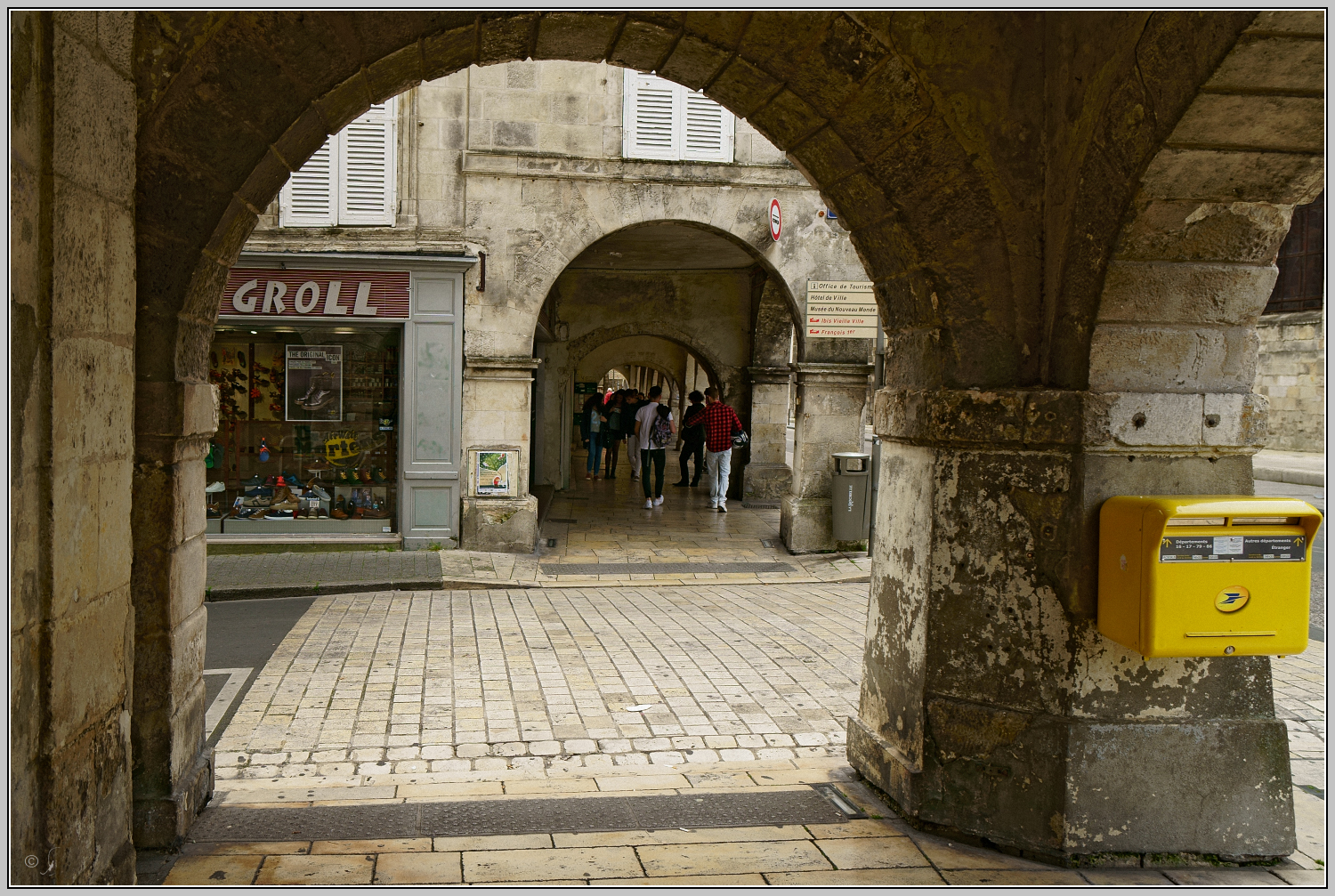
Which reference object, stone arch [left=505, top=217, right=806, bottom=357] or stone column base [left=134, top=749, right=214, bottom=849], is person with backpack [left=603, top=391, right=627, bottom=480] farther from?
stone column base [left=134, top=749, right=214, bottom=849]

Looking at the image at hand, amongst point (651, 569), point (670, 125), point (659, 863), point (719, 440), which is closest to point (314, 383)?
point (651, 569)

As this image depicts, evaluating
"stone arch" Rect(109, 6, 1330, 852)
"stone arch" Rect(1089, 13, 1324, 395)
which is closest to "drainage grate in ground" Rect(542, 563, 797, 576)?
"stone arch" Rect(109, 6, 1330, 852)

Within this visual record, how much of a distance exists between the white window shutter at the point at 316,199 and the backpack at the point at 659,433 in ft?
18.6

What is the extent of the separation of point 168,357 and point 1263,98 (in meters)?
3.35

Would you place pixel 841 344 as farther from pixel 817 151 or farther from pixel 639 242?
pixel 817 151

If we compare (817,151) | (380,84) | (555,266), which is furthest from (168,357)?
(555,266)

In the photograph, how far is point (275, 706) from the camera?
5184mm

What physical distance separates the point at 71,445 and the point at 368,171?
8.99 meters

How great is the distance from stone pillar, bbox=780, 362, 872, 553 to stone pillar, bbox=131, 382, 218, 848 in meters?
8.55

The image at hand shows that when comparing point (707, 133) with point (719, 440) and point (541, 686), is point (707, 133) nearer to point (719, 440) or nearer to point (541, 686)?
point (719, 440)

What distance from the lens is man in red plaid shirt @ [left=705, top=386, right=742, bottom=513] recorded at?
44.6 feet

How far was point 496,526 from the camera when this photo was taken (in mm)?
10773

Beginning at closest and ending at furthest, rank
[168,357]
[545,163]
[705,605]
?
[168,357] < [705,605] < [545,163]

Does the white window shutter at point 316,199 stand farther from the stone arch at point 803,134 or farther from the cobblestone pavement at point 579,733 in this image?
the stone arch at point 803,134
